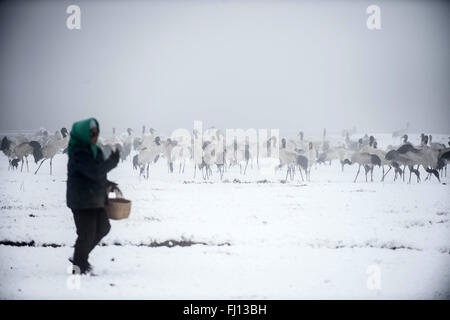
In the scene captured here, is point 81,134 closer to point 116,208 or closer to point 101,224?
point 116,208

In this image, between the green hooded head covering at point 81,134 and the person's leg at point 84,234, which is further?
the person's leg at point 84,234

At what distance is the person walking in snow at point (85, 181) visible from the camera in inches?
188

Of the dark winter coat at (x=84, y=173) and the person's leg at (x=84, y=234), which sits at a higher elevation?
the dark winter coat at (x=84, y=173)

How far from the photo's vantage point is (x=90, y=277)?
5.07 meters

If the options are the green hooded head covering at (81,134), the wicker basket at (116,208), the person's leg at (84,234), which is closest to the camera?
the green hooded head covering at (81,134)

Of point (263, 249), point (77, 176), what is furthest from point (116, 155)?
point (263, 249)

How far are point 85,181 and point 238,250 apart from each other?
267 centimetres

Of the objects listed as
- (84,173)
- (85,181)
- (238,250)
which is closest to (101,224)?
(85,181)

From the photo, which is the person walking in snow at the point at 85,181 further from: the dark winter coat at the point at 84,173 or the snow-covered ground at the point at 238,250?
the snow-covered ground at the point at 238,250

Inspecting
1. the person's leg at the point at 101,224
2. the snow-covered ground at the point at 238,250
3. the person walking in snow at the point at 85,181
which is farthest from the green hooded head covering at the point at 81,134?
the snow-covered ground at the point at 238,250

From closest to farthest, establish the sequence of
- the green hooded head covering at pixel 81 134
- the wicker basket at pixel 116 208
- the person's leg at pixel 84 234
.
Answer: the green hooded head covering at pixel 81 134
the person's leg at pixel 84 234
the wicker basket at pixel 116 208

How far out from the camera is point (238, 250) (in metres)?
6.31

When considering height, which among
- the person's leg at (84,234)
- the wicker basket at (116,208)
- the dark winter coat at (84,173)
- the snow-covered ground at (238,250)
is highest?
the dark winter coat at (84,173)
